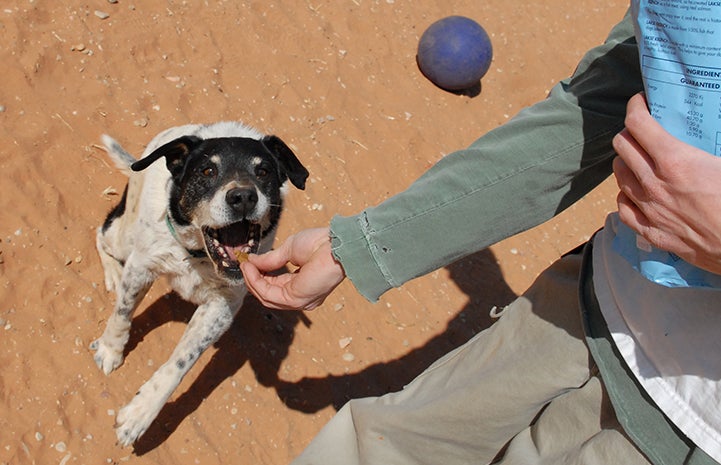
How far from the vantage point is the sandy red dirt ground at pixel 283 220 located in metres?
3.68

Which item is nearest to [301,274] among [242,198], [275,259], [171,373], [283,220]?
[275,259]

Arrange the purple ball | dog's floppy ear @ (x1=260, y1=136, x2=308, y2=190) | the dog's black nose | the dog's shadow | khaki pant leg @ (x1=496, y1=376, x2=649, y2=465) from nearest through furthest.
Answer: khaki pant leg @ (x1=496, y1=376, x2=649, y2=465) → the dog's black nose → dog's floppy ear @ (x1=260, y1=136, x2=308, y2=190) → the dog's shadow → the purple ball

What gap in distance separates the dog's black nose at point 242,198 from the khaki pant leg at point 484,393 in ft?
3.23

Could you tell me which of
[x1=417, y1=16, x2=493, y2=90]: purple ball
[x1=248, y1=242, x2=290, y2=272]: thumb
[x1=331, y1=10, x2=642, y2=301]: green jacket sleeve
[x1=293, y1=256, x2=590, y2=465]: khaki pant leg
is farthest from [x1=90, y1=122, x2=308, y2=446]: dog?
[x1=417, y1=16, x2=493, y2=90]: purple ball

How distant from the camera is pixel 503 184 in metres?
2.14

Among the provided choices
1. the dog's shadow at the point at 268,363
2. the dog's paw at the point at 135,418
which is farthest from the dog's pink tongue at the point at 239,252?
the dog's shadow at the point at 268,363

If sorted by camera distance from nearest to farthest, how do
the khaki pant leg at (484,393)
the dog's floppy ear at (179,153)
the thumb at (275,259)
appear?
the khaki pant leg at (484,393), the thumb at (275,259), the dog's floppy ear at (179,153)

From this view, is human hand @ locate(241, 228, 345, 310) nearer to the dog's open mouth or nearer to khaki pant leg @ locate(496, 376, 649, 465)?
the dog's open mouth

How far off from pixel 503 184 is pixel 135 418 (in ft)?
7.08

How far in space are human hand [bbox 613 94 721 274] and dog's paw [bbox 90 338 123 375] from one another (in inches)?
111

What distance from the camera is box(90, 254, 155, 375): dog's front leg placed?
356 cm

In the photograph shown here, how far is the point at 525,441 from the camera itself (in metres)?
2.31

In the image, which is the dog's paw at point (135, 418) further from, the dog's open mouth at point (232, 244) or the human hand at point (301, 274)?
the human hand at point (301, 274)

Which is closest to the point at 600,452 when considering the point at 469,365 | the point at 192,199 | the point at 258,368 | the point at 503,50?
the point at 469,365
